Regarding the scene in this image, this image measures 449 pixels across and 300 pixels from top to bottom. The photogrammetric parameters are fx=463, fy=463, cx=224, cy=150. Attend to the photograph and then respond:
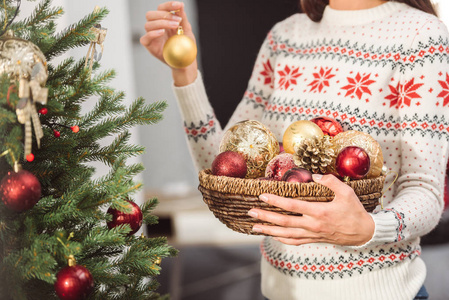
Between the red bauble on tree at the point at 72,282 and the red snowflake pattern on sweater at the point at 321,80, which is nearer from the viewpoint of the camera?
the red bauble on tree at the point at 72,282

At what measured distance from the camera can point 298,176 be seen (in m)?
0.79

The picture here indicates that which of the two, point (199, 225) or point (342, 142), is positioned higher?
point (342, 142)

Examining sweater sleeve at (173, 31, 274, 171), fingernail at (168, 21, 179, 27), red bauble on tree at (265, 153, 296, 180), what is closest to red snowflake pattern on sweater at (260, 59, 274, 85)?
sweater sleeve at (173, 31, 274, 171)

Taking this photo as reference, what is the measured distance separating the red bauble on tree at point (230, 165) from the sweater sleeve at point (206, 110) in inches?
11.0

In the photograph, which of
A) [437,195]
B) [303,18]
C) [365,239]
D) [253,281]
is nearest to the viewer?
[365,239]

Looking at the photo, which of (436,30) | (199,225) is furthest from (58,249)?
(199,225)

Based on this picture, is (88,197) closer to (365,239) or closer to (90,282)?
(90,282)

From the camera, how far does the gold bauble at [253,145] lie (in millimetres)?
923

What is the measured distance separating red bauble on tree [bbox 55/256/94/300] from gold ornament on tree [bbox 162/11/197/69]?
54 centimetres

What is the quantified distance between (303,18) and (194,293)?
6.98ft

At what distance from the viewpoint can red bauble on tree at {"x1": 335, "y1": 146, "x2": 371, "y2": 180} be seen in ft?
2.64

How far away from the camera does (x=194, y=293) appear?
291cm

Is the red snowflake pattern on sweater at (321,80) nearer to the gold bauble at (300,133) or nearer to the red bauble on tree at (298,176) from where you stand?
the gold bauble at (300,133)

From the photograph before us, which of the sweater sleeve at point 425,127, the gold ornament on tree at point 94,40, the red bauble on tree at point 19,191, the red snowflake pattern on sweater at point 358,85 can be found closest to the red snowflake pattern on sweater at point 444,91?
the sweater sleeve at point 425,127
